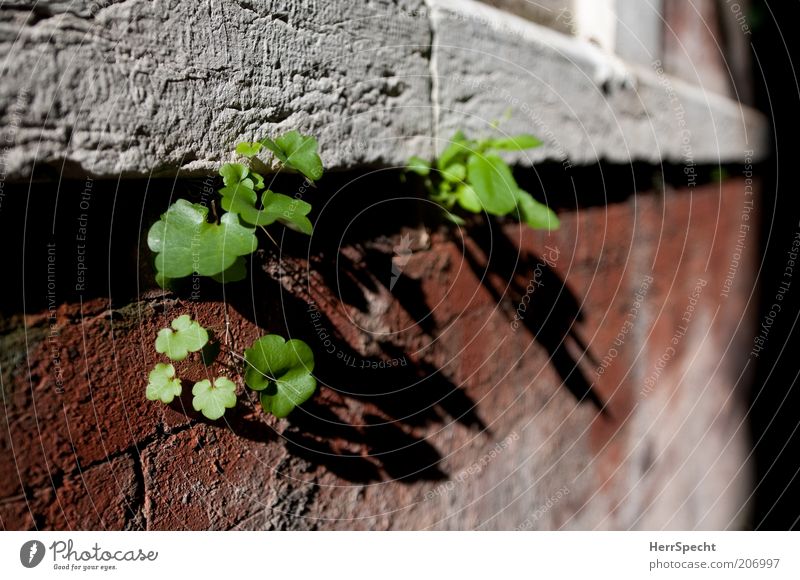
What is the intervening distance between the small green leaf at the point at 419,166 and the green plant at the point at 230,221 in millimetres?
213

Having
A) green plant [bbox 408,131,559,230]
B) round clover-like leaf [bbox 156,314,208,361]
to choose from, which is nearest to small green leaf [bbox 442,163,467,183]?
green plant [bbox 408,131,559,230]

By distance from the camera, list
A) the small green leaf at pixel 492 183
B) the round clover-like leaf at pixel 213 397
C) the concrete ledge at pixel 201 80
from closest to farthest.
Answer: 1. the concrete ledge at pixel 201 80
2. the round clover-like leaf at pixel 213 397
3. the small green leaf at pixel 492 183

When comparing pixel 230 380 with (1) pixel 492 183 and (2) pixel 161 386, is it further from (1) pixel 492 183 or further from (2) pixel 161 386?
(1) pixel 492 183

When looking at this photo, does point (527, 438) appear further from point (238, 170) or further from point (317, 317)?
point (238, 170)

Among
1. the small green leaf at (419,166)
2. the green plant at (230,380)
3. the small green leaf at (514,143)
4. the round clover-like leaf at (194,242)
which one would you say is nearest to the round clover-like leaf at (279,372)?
the green plant at (230,380)

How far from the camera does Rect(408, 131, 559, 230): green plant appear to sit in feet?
2.67

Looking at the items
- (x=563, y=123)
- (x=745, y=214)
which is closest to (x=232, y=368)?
(x=563, y=123)

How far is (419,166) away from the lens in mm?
831

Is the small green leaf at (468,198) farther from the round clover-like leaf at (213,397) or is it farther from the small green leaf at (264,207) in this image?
the round clover-like leaf at (213,397)

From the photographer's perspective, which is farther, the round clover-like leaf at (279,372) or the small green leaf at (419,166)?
the small green leaf at (419,166)

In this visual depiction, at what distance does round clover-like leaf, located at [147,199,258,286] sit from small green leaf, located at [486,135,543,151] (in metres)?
0.44

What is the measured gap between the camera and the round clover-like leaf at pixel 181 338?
2.00 feet

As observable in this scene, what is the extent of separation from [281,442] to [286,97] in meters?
0.41

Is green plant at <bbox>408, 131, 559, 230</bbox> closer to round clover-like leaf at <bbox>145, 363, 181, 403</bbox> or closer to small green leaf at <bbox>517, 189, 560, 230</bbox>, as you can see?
small green leaf at <bbox>517, 189, 560, 230</bbox>
